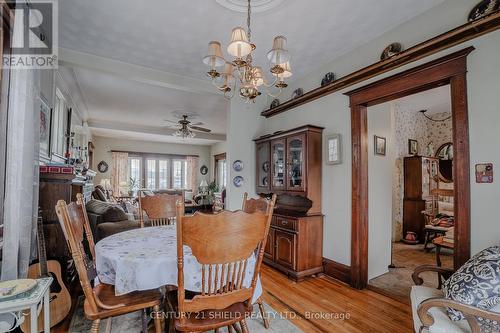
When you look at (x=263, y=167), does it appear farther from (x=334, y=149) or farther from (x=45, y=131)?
(x=45, y=131)

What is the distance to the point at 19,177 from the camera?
5.47 ft

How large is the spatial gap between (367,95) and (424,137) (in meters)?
3.98

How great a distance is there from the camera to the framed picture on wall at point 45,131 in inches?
107

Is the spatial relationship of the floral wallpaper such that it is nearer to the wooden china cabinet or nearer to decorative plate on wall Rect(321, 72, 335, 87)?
decorative plate on wall Rect(321, 72, 335, 87)

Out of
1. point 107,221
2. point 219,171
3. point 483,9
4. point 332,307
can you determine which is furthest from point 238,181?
point 219,171

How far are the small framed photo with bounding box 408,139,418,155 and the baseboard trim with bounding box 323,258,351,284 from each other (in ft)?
12.0

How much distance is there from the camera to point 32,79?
1748mm

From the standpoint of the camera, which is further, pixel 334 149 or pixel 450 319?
pixel 334 149

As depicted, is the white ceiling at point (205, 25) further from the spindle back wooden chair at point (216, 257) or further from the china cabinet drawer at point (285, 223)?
the china cabinet drawer at point (285, 223)

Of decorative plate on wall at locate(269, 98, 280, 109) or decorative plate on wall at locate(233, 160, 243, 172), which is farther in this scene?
decorative plate on wall at locate(269, 98, 280, 109)

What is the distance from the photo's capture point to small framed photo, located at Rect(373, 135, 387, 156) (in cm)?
320

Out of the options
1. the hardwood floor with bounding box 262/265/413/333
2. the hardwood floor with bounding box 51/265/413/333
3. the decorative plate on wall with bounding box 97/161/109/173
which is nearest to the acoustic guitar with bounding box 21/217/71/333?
the hardwood floor with bounding box 51/265/413/333

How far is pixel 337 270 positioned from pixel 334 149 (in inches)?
61.0

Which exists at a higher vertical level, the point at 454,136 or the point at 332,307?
the point at 454,136
